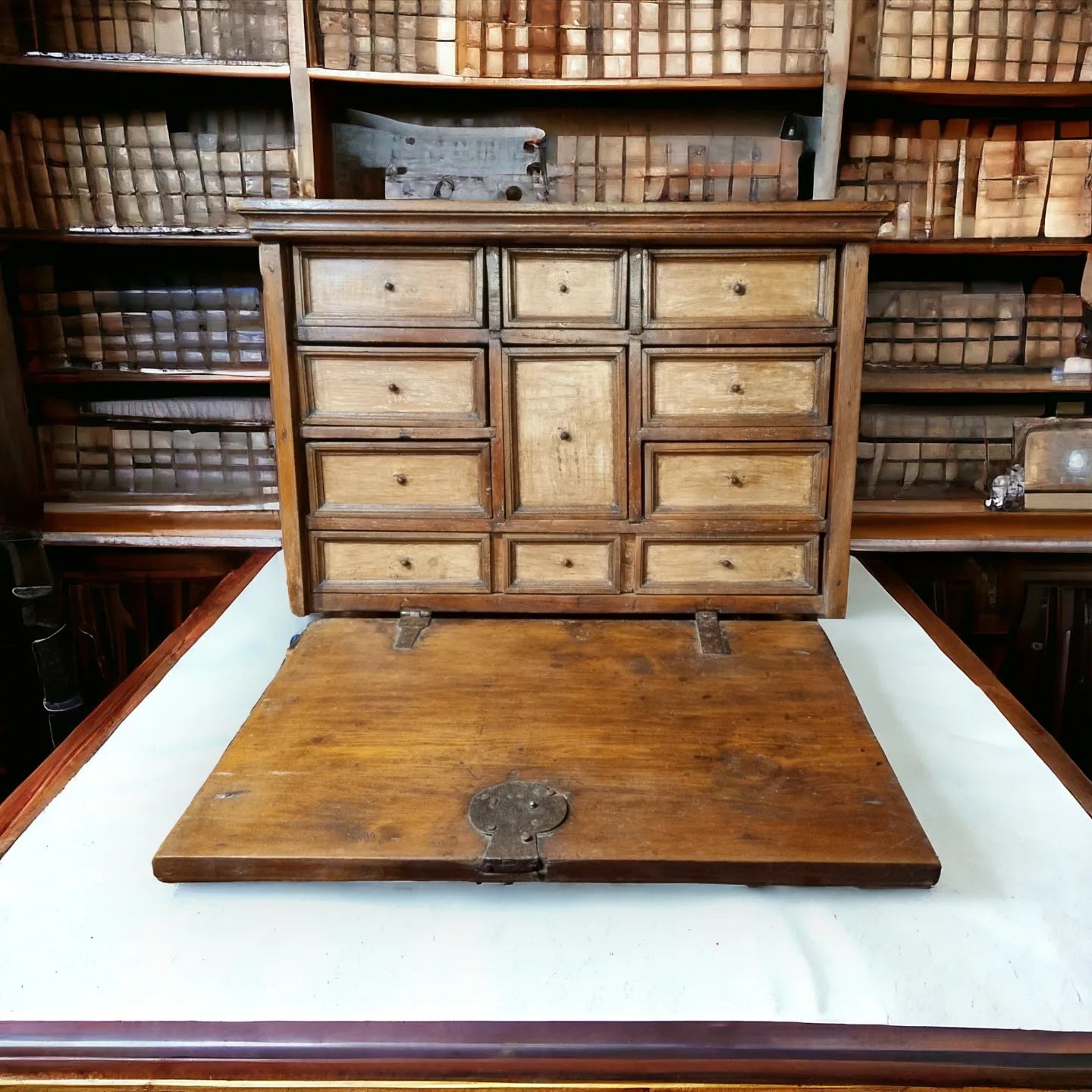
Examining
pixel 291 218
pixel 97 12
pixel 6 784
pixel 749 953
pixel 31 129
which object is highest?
pixel 97 12

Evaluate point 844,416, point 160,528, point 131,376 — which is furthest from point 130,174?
point 844,416

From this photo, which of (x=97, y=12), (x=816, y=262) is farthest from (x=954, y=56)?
(x=97, y=12)

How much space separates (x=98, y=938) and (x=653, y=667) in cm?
83

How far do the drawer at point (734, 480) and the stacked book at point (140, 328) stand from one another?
3.83 feet

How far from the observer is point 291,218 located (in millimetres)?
1404

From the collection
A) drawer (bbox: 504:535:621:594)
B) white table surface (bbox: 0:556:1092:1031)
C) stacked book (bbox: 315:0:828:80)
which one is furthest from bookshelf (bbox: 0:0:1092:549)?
white table surface (bbox: 0:556:1092:1031)

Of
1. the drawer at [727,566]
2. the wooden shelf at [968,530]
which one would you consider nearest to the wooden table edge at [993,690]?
the wooden shelf at [968,530]

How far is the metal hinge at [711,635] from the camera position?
54.9 inches

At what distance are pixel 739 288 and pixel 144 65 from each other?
1.47 m

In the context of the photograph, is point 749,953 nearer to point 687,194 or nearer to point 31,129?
point 687,194

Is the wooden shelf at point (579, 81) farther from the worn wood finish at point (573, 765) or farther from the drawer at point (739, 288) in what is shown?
the worn wood finish at point (573, 765)

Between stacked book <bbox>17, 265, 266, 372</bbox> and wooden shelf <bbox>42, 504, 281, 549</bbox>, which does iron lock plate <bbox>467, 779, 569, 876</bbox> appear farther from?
stacked book <bbox>17, 265, 266, 372</bbox>

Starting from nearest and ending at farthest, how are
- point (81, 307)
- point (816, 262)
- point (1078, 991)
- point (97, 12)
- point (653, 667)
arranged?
point (1078, 991), point (653, 667), point (816, 262), point (97, 12), point (81, 307)

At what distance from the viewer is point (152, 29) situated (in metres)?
1.92
